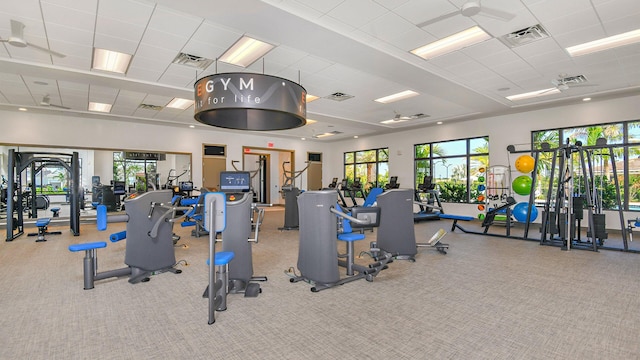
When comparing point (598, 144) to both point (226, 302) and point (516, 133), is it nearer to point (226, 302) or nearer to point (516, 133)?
point (516, 133)

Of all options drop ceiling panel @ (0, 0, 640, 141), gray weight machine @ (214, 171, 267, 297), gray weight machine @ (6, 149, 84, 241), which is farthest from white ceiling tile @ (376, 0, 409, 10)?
gray weight machine @ (6, 149, 84, 241)

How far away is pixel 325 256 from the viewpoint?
11.7 ft

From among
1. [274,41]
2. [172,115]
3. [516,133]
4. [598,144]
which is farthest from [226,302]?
[516,133]

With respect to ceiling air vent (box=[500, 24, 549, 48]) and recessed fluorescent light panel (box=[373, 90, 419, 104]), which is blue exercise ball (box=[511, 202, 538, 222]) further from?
ceiling air vent (box=[500, 24, 549, 48])

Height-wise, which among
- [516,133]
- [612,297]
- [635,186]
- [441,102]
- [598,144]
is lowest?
[612,297]

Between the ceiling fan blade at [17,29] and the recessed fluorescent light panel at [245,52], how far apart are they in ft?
8.18

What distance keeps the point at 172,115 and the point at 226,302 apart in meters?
8.00

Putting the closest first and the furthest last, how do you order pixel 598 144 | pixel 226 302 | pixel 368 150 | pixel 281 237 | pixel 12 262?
1. pixel 226 302
2. pixel 12 262
3. pixel 598 144
4. pixel 281 237
5. pixel 368 150

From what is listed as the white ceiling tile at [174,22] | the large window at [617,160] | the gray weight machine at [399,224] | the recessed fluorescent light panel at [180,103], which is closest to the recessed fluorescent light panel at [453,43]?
the gray weight machine at [399,224]

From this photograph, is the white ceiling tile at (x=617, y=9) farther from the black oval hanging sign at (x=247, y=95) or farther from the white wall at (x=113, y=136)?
the white wall at (x=113, y=136)

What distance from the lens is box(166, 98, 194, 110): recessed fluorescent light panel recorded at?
26.3 feet

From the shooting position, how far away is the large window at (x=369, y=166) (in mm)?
13070

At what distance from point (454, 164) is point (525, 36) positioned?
262 inches

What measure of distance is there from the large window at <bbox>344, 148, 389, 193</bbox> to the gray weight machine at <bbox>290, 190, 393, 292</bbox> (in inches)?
350
